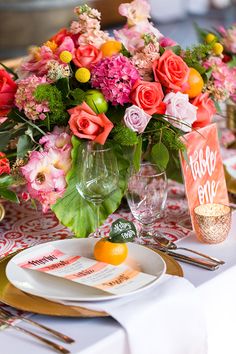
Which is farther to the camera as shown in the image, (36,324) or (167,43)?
(167,43)

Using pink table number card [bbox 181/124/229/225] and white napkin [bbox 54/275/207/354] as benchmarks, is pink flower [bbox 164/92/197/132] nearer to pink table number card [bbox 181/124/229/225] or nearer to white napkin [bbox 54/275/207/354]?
pink table number card [bbox 181/124/229/225]

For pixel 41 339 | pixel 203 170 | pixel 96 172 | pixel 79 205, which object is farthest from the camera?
pixel 203 170

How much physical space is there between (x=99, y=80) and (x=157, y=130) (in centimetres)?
16

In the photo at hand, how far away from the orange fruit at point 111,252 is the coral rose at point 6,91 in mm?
399

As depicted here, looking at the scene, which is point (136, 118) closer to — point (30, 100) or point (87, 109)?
point (87, 109)

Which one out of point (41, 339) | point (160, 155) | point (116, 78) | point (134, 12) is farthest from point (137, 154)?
point (41, 339)

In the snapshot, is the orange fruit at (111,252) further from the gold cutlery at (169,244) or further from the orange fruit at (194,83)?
the orange fruit at (194,83)

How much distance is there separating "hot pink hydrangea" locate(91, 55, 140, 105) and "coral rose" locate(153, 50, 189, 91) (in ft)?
0.20

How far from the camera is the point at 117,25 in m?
7.46

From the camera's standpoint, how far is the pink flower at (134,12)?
159 cm

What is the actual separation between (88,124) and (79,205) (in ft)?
0.57

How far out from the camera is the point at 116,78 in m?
1.39

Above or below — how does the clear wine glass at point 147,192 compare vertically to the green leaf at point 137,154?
below

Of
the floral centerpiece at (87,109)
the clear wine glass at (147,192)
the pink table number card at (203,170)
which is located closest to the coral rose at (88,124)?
the floral centerpiece at (87,109)
